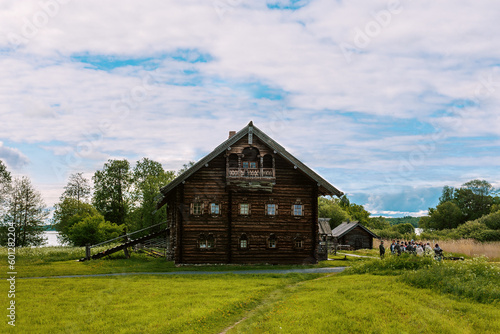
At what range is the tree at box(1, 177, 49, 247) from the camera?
52.4 meters

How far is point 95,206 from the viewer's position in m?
68.1

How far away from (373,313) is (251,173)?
18.0 metres

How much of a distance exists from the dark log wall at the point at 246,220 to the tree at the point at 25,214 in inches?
1285

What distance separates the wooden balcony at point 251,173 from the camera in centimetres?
3048

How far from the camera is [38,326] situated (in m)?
13.2

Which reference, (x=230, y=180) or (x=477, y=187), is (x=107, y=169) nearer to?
(x=230, y=180)

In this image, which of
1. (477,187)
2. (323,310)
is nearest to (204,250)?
(323,310)

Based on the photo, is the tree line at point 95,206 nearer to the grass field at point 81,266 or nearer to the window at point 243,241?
the grass field at point 81,266

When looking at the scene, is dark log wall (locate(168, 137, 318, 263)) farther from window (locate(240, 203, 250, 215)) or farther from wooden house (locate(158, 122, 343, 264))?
window (locate(240, 203, 250, 215))

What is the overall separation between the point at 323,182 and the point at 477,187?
76.0 m

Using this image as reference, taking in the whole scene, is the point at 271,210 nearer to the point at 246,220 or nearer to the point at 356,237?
the point at 246,220

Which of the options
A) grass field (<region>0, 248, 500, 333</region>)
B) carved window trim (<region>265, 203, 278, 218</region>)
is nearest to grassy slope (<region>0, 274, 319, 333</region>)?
grass field (<region>0, 248, 500, 333</region>)

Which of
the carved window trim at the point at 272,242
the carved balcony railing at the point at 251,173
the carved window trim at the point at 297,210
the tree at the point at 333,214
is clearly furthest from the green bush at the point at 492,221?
the carved balcony railing at the point at 251,173

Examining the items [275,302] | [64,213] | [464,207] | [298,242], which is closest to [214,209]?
[298,242]
